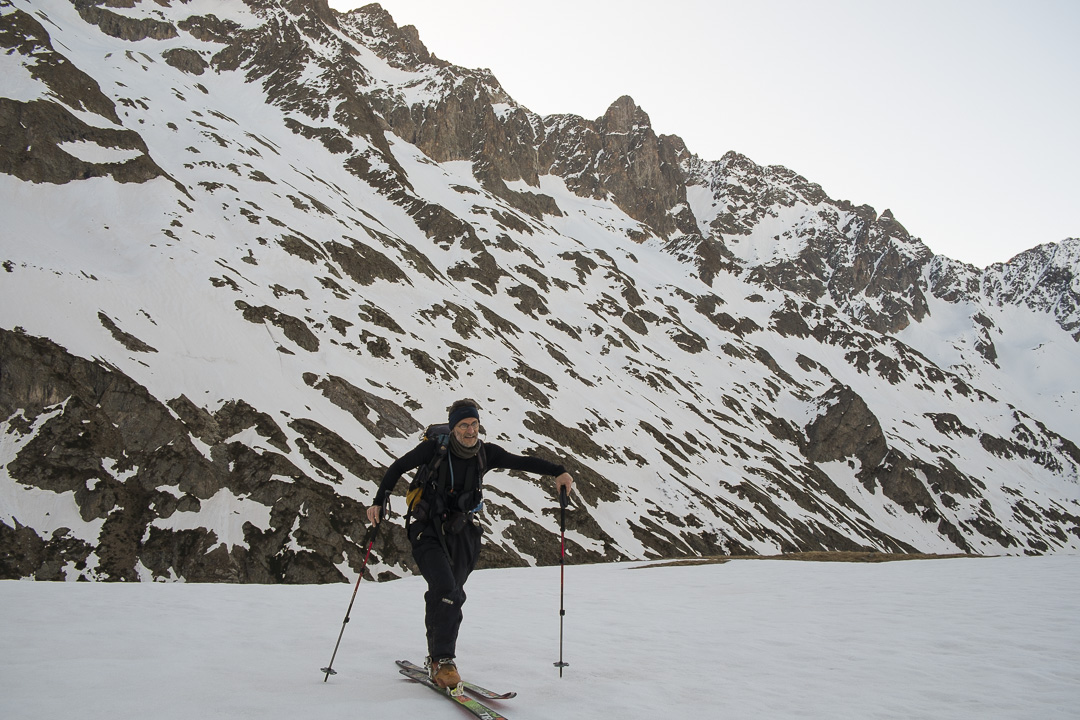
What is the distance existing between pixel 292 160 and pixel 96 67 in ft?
85.1

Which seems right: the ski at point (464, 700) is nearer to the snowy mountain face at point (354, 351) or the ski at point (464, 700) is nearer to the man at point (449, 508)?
the man at point (449, 508)

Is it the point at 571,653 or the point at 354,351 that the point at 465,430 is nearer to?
the point at 571,653

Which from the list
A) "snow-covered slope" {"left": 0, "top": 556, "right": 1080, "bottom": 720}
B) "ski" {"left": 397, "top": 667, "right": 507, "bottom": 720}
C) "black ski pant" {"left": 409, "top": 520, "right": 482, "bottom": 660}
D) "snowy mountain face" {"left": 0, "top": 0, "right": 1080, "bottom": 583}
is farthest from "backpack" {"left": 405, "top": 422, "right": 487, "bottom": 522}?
"snowy mountain face" {"left": 0, "top": 0, "right": 1080, "bottom": 583}

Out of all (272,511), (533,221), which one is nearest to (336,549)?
(272,511)

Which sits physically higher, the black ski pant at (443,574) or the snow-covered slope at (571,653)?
the black ski pant at (443,574)

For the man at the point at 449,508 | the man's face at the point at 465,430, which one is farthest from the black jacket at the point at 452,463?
the man's face at the point at 465,430

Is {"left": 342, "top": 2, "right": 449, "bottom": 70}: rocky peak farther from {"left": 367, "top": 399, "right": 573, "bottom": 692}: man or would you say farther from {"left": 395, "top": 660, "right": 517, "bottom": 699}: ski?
{"left": 395, "top": 660, "right": 517, "bottom": 699}: ski

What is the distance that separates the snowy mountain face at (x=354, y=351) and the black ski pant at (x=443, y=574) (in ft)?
77.6

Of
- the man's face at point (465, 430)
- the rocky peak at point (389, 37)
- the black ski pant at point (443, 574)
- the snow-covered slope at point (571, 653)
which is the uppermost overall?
the rocky peak at point (389, 37)

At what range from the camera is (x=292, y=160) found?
92.3m

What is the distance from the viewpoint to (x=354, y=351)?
4897cm

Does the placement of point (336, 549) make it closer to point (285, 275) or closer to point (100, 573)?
point (100, 573)

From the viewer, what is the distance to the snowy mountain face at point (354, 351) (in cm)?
2886

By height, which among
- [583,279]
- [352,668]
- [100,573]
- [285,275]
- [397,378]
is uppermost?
[583,279]
